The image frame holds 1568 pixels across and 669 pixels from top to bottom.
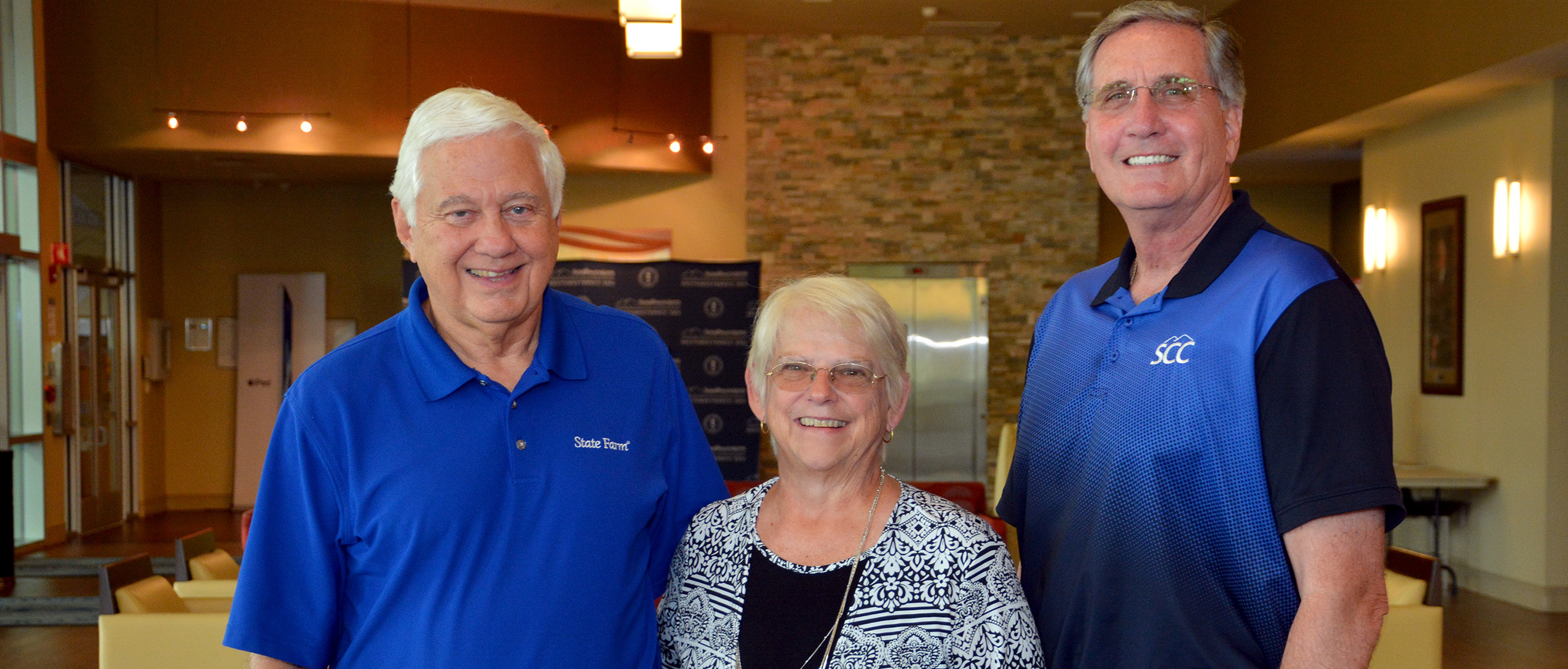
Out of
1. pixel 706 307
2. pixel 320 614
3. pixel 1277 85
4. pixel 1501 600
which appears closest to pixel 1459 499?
pixel 1501 600

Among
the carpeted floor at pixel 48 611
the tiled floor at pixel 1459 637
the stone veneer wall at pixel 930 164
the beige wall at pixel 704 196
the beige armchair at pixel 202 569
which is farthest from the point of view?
the stone veneer wall at pixel 930 164

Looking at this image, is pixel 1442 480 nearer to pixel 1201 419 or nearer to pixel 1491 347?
pixel 1491 347

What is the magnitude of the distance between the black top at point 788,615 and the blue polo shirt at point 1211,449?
1.18 feet

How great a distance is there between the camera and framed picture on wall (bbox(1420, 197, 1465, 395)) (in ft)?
27.9

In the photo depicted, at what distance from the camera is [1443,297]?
8781mm

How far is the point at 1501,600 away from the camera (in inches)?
316

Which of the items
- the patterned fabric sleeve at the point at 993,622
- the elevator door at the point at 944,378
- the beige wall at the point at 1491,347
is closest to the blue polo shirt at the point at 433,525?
the patterned fabric sleeve at the point at 993,622

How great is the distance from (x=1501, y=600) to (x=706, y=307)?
20.7ft

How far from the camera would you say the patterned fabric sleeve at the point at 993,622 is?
67.2 inches

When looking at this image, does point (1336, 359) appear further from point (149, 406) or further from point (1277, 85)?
point (149, 406)

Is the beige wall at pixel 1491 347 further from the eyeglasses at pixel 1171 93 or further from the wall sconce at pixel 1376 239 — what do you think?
the eyeglasses at pixel 1171 93

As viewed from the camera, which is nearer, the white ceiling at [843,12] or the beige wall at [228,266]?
the white ceiling at [843,12]

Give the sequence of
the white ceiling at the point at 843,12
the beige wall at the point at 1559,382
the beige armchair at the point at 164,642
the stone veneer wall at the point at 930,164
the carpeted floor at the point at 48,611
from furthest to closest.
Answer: the stone veneer wall at the point at 930,164 < the white ceiling at the point at 843,12 < the carpeted floor at the point at 48,611 < the beige wall at the point at 1559,382 < the beige armchair at the point at 164,642

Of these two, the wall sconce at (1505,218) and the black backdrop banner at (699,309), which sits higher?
the wall sconce at (1505,218)
